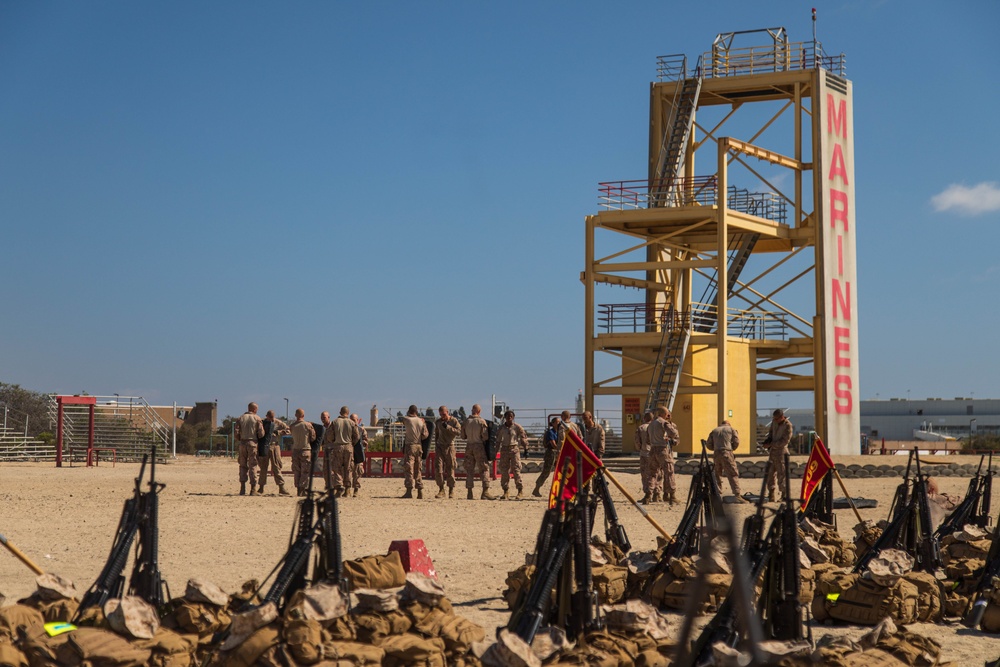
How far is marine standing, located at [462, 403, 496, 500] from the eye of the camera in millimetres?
20625

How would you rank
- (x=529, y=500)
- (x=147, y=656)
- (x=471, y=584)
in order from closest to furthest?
(x=147, y=656) → (x=471, y=584) → (x=529, y=500)

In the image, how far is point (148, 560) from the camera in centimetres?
779

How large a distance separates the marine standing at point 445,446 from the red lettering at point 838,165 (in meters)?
18.7

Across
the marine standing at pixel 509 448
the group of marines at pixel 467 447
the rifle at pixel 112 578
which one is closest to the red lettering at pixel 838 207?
the group of marines at pixel 467 447

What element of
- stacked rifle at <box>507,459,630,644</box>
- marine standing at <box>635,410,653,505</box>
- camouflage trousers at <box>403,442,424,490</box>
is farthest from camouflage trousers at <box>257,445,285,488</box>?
stacked rifle at <box>507,459,630,644</box>

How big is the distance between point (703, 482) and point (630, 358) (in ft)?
79.9

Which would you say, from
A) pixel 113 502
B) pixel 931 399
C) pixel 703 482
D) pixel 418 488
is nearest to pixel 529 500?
pixel 418 488

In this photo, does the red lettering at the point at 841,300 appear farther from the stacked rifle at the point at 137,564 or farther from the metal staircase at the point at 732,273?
the stacked rifle at the point at 137,564

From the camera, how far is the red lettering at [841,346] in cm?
3491

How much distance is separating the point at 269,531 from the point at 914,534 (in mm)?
8124

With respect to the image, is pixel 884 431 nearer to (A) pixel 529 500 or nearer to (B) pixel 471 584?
(A) pixel 529 500

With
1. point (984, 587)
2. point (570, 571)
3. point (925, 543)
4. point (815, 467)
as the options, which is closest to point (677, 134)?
point (815, 467)

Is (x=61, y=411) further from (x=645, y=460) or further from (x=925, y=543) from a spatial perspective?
(x=925, y=543)

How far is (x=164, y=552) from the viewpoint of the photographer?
42.4 feet
